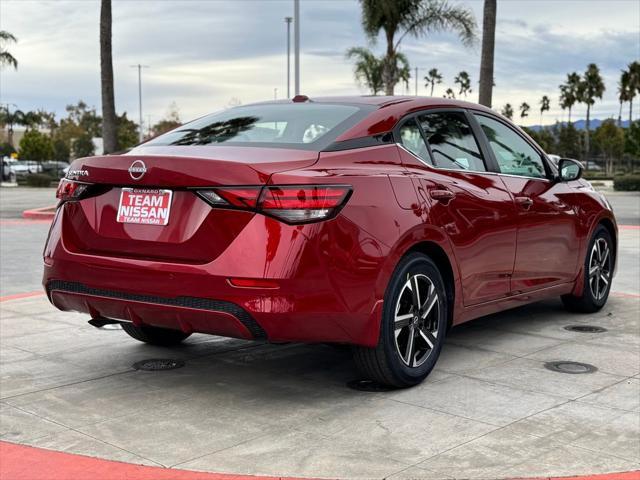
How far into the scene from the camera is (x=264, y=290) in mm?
4340

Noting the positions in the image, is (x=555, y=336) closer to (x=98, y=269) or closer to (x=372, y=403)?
(x=372, y=403)

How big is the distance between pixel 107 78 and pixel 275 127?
18916 mm

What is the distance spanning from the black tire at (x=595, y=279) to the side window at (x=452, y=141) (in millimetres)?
1937

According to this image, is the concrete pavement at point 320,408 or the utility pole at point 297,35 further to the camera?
the utility pole at point 297,35

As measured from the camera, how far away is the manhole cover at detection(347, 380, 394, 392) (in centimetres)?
507

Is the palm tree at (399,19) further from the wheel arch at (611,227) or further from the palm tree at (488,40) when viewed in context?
the wheel arch at (611,227)

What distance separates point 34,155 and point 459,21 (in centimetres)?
5707

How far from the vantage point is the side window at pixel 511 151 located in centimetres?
626

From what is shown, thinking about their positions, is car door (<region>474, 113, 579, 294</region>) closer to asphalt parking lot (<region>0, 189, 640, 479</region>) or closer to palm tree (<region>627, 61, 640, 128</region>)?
asphalt parking lot (<region>0, 189, 640, 479</region>)

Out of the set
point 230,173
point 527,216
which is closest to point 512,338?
point 527,216

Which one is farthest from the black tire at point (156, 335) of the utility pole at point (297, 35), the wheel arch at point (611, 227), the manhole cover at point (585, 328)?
the utility pole at point (297, 35)

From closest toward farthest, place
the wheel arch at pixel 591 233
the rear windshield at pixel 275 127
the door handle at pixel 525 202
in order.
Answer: the rear windshield at pixel 275 127, the door handle at pixel 525 202, the wheel arch at pixel 591 233

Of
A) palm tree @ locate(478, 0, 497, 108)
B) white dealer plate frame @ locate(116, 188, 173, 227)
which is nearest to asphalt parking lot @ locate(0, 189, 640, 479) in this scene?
white dealer plate frame @ locate(116, 188, 173, 227)

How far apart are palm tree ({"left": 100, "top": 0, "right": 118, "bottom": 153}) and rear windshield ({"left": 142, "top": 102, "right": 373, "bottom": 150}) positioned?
1822 centimetres
